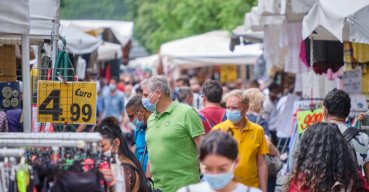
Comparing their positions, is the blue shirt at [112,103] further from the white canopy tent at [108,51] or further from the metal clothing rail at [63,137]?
the metal clothing rail at [63,137]

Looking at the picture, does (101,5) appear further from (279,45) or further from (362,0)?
(362,0)

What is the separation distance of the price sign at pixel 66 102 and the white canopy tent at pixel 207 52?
1869 cm

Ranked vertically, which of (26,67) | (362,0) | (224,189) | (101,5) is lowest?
(224,189)

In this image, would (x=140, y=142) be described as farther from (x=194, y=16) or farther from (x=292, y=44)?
(x=194, y=16)

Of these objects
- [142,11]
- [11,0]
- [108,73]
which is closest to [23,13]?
[11,0]

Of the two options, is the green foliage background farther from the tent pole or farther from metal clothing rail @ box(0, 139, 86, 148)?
metal clothing rail @ box(0, 139, 86, 148)

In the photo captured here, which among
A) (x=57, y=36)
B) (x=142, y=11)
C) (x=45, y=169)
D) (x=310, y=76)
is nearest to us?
(x=45, y=169)

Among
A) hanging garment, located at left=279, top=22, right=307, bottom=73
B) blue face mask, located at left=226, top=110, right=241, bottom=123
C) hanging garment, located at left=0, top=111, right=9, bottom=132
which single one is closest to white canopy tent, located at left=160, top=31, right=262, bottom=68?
hanging garment, located at left=279, top=22, right=307, bottom=73

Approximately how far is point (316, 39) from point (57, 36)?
152 inches

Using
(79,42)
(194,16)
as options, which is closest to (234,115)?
(79,42)

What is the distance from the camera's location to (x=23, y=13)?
9.54m

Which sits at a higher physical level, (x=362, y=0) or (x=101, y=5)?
(x=101, y=5)

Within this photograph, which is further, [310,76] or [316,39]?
[310,76]

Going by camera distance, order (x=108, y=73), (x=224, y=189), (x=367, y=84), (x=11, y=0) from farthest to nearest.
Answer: (x=108, y=73) < (x=367, y=84) < (x=11, y=0) < (x=224, y=189)
